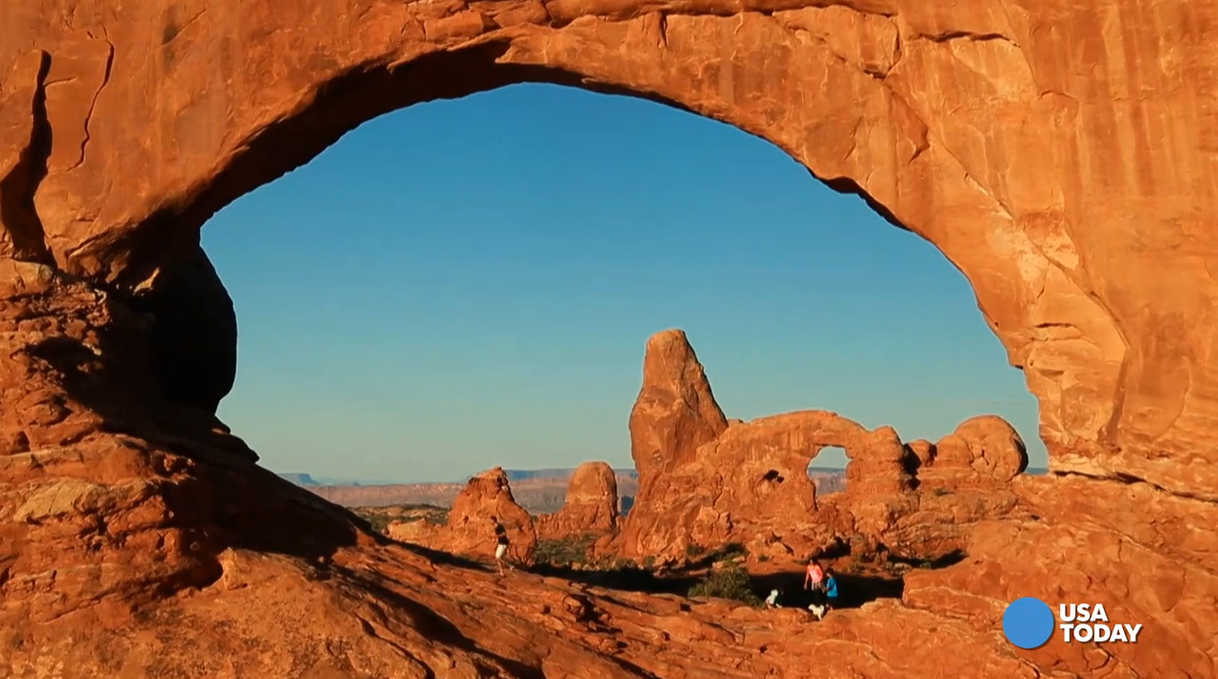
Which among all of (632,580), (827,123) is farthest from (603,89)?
(632,580)

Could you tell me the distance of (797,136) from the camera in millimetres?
13008

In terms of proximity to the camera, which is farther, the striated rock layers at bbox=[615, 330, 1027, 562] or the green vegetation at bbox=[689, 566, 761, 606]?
the striated rock layers at bbox=[615, 330, 1027, 562]

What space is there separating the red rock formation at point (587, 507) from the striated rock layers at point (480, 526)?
64.8ft

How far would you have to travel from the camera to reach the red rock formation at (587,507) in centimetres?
5434

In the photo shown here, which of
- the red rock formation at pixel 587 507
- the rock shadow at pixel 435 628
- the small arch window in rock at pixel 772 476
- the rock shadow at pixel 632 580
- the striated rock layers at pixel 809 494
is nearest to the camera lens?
the rock shadow at pixel 435 628

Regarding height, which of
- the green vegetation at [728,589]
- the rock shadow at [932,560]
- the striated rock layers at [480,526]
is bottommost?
the rock shadow at [932,560]

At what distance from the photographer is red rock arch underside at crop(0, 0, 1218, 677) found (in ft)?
34.1

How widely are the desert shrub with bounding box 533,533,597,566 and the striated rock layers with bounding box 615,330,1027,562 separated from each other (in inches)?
87.5

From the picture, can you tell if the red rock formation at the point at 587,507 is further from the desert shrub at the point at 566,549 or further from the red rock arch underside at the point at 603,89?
the red rock arch underside at the point at 603,89

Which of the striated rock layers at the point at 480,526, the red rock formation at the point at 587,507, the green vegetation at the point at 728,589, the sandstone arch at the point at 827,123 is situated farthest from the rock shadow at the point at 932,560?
the sandstone arch at the point at 827,123

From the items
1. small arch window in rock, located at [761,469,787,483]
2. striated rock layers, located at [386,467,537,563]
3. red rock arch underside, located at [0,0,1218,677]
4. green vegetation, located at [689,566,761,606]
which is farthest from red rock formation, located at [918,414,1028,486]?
red rock arch underside, located at [0,0,1218,677]

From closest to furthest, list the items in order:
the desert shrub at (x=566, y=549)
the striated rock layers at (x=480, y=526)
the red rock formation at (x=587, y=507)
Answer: the striated rock layers at (x=480, y=526) → the desert shrub at (x=566, y=549) → the red rock formation at (x=587, y=507)

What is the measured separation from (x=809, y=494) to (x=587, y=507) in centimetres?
1809

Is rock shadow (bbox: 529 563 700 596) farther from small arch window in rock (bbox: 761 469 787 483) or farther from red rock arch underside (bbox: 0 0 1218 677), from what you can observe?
small arch window in rock (bbox: 761 469 787 483)
